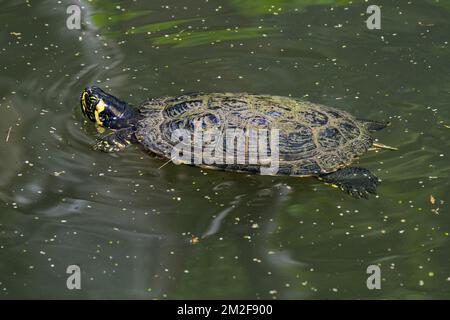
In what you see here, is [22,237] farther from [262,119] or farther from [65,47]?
[65,47]

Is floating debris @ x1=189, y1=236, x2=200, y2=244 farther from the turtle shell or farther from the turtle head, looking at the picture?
the turtle head

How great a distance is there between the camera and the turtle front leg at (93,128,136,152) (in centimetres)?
556

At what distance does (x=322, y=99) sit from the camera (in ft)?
20.0

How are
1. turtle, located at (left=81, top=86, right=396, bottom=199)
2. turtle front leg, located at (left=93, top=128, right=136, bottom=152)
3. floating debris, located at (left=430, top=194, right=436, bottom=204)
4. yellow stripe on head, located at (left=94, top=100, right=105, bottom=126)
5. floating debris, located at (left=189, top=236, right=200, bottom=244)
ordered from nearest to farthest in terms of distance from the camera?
floating debris, located at (left=189, top=236, right=200, bottom=244), floating debris, located at (left=430, top=194, right=436, bottom=204), turtle, located at (left=81, top=86, right=396, bottom=199), turtle front leg, located at (left=93, top=128, right=136, bottom=152), yellow stripe on head, located at (left=94, top=100, right=105, bottom=126)

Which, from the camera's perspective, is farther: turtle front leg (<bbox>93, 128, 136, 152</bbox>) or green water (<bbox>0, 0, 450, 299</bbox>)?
turtle front leg (<bbox>93, 128, 136, 152</bbox>)

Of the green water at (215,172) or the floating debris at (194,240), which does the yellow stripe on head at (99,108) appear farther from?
the floating debris at (194,240)

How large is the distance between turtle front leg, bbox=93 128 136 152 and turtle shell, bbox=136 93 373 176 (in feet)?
0.38

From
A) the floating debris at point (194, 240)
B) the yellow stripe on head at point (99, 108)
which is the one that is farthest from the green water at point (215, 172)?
the yellow stripe on head at point (99, 108)

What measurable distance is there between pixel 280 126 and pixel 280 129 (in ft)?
0.09

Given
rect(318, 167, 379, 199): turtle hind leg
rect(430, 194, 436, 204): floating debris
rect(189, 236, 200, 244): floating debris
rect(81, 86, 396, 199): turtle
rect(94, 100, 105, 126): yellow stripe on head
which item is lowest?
rect(189, 236, 200, 244): floating debris

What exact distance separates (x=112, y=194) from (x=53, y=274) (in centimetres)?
80

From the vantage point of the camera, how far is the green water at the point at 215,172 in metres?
4.54

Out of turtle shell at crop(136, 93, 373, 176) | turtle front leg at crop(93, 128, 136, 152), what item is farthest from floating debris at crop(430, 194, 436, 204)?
turtle front leg at crop(93, 128, 136, 152)
